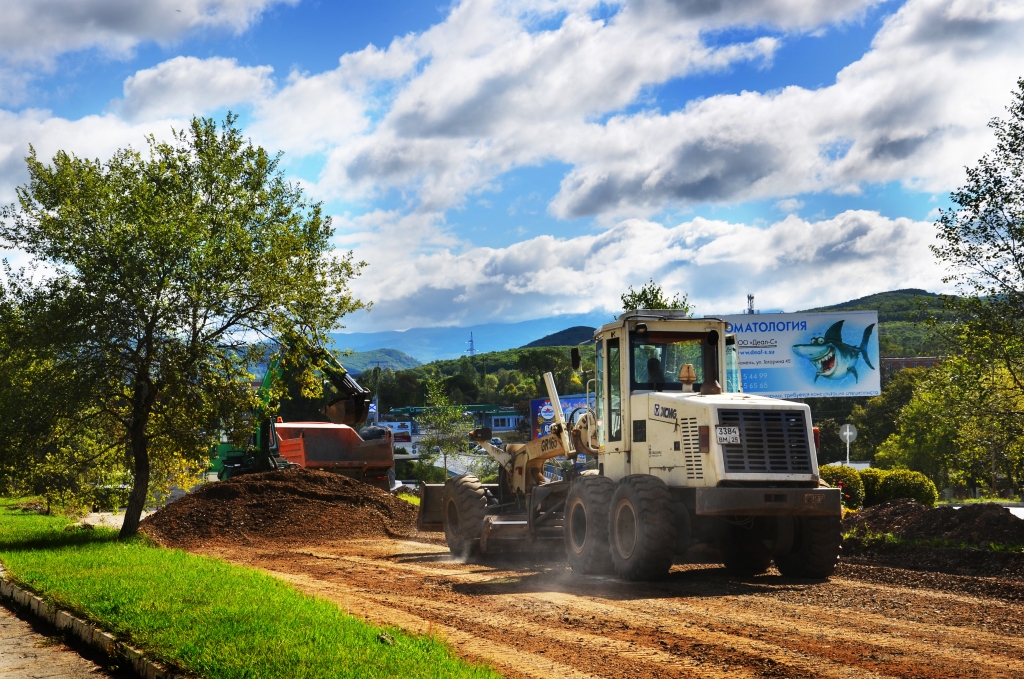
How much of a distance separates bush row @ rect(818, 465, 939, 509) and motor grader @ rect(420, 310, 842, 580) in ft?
37.8

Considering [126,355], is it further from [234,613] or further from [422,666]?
[422,666]

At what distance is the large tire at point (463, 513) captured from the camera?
58.7ft

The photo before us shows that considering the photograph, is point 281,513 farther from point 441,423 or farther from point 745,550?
point 441,423

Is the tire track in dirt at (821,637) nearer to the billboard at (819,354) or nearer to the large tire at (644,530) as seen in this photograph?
the large tire at (644,530)

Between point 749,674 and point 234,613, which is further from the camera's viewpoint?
point 234,613

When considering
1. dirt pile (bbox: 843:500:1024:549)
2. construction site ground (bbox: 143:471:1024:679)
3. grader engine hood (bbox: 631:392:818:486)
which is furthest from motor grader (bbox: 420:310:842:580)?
dirt pile (bbox: 843:500:1024:549)

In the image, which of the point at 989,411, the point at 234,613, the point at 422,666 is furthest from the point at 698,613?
the point at 989,411

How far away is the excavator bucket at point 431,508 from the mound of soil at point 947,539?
24.2 feet

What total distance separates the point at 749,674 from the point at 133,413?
15.1 metres

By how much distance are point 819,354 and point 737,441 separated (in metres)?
36.8

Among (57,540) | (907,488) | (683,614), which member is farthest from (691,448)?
(907,488)

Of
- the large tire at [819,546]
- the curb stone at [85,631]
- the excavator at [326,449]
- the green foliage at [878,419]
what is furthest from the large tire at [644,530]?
the green foliage at [878,419]

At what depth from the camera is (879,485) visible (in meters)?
27.7

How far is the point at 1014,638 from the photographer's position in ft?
30.6
